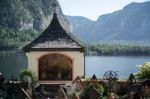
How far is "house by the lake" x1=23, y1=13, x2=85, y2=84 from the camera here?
24.0 metres

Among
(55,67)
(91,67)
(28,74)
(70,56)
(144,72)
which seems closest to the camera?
(144,72)

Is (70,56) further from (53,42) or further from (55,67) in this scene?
(53,42)

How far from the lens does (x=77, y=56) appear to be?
2411 centimetres

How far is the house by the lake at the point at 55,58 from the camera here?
2397 cm

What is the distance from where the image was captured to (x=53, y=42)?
2414 cm

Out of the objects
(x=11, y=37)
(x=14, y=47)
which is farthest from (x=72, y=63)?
(x=11, y=37)

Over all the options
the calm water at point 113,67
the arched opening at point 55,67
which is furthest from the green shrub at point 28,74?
the calm water at point 113,67

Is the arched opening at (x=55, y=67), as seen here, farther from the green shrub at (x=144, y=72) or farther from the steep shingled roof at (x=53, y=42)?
the green shrub at (x=144, y=72)

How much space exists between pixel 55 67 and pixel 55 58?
0.52 m

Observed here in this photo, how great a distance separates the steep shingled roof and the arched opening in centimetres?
54

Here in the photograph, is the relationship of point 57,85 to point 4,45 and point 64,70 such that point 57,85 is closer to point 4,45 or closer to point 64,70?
point 64,70

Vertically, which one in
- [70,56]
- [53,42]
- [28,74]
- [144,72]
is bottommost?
[28,74]

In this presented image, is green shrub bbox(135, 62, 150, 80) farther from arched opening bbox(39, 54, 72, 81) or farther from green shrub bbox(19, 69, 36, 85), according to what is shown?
green shrub bbox(19, 69, 36, 85)

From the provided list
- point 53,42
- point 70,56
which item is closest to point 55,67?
point 70,56
